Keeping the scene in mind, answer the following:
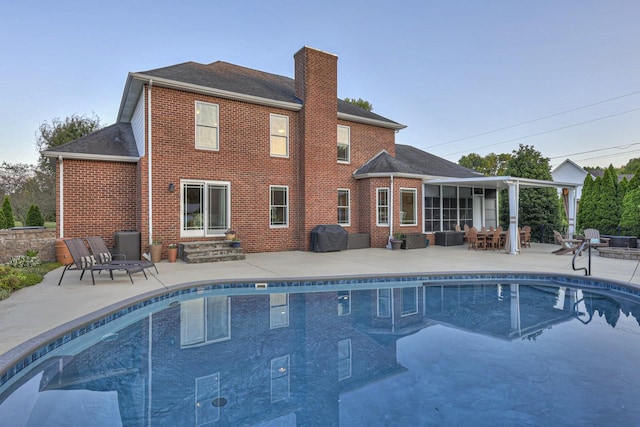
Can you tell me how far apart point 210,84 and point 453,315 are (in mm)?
10828

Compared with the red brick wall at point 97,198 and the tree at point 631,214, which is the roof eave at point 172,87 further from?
the tree at point 631,214

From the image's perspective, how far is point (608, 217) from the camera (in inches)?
650

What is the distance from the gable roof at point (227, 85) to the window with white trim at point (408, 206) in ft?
12.8

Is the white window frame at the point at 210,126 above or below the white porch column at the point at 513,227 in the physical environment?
above

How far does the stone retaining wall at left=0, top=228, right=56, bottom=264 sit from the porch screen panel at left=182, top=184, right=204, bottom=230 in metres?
4.02

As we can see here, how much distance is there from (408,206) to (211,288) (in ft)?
34.1

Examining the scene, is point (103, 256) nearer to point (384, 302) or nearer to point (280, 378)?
point (280, 378)

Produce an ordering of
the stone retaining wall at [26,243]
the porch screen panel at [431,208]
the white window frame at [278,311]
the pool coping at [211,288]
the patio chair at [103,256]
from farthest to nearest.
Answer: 1. the porch screen panel at [431,208]
2. the stone retaining wall at [26,243]
3. the patio chair at [103,256]
4. the white window frame at [278,311]
5. the pool coping at [211,288]

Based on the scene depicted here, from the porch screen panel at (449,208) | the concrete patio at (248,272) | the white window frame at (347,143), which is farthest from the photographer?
the porch screen panel at (449,208)

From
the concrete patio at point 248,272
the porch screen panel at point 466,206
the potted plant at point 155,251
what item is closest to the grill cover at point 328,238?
the concrete patio at point 248,272

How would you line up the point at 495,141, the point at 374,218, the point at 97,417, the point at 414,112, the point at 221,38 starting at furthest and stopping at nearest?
1. the point at 495,141
2. the point at 414,112
3. the point at 221,38
4. the point at 374,218
5. the point at 97,417

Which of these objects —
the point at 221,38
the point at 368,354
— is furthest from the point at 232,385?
the point at 221,38

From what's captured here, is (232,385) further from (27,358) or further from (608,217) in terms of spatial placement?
(608,217)

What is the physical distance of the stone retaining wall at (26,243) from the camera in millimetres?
9547
